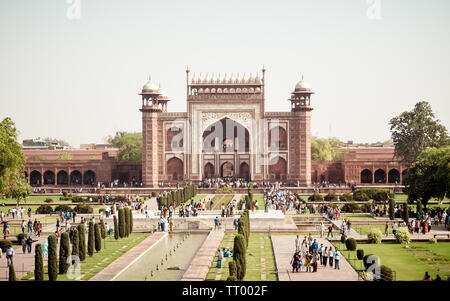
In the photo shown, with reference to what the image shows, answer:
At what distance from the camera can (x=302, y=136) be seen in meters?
41.6

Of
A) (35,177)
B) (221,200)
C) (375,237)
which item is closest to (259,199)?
(221,200)

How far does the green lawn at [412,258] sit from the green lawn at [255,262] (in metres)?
2.03

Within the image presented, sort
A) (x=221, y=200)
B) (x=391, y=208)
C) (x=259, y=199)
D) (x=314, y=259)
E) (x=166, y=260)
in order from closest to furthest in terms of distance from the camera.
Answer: (x=314, y=259) < (x=166, y=260) < (x=391, y=208) < (x=221, y=200) < (x=259, y=199)

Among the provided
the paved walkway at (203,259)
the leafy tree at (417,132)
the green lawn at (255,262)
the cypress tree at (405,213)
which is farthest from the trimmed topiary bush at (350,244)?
the leafy tree at (417,132)

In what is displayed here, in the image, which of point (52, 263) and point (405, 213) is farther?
point (405, 213)

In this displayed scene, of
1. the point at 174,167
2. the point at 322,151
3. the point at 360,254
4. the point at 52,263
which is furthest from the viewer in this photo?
the point at 322,151

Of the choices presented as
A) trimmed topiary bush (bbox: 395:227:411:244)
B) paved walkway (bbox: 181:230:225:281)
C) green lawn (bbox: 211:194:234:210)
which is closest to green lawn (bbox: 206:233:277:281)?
paved walkway (bbox: 181:230:225:281)

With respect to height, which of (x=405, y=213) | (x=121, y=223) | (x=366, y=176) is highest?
(x=366, y=176)

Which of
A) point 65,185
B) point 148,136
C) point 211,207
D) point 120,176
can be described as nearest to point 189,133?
point 148,136

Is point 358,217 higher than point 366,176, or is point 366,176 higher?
point 366,176

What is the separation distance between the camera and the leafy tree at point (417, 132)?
130ft

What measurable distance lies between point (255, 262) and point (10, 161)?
12.4 meters

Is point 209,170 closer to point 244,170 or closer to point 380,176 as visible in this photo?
point 244,170

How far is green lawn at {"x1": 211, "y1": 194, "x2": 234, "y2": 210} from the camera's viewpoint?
98.7ft
